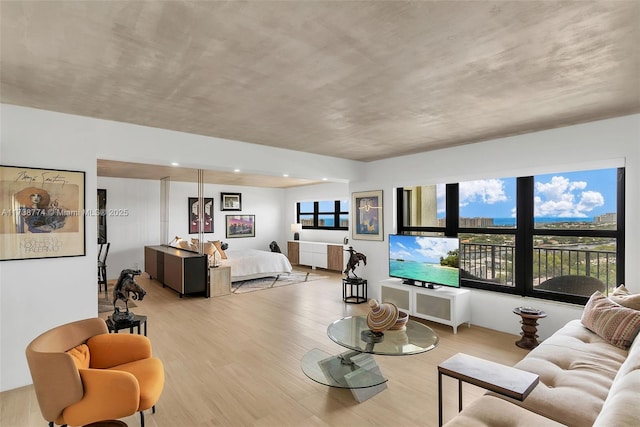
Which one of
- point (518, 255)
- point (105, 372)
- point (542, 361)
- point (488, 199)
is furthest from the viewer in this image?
point (488, 199)

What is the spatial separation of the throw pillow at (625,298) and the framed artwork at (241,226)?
28.6 ft

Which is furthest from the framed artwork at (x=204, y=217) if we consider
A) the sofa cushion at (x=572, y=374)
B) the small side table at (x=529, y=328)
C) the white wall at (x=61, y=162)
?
the sofa cushion at (x=572, y=374)

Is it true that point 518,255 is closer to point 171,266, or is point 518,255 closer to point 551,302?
point 551,302

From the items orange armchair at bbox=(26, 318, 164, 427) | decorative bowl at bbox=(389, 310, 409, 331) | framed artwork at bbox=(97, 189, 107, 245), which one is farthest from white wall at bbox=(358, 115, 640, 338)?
framed artwork at bbox=(97, 189, 107, 245)

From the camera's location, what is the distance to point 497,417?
5.60ft

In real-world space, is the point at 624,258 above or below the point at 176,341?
above

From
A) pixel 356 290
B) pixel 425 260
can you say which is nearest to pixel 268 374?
pixel 425 260

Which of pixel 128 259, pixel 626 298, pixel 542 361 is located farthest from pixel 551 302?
pixel 128 259

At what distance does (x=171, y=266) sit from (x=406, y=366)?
515 centimetres

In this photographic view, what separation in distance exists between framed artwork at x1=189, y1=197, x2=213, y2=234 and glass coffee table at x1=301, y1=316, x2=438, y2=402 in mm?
6851

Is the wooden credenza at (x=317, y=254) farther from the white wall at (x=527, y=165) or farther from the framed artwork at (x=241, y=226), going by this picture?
the white wall at (x=527, y=165)

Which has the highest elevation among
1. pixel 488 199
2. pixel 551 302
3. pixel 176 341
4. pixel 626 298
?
pixel 488 199

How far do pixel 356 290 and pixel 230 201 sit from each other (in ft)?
17.7

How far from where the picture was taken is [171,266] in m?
6.60
